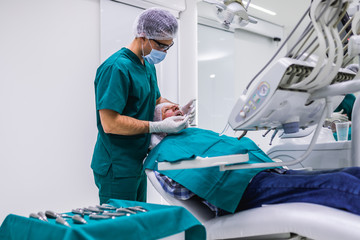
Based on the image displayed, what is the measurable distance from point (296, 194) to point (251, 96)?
1.21ft

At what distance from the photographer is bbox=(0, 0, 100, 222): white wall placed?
246 centimetres

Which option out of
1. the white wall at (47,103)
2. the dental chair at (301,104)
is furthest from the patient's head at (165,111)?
the white wall at (47,103)

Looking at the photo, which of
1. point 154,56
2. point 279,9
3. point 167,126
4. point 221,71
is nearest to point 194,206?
point 167,126

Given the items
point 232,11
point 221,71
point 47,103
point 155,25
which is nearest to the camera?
A: point 155,25

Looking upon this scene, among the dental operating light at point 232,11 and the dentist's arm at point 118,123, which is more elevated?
the dental operating light at point 232,11

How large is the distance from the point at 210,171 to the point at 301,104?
413 mm

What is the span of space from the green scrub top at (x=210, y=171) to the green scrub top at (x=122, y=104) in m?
0.18

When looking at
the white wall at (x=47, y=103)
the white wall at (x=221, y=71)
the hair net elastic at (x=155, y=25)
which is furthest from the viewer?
the white wall at (x=221, y=71)

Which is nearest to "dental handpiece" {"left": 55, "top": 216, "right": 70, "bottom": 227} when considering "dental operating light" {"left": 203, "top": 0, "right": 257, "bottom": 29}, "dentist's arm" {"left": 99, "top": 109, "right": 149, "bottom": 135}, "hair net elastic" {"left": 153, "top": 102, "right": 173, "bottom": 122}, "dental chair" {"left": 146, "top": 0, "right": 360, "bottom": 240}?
"dental chair" {"left": 146, "top": 0, "right": 360, "bottom": 240}

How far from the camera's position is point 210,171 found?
132 centimetres

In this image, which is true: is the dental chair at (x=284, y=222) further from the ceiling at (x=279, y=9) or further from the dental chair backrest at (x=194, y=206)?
the ceiling at (x=279, y=9)

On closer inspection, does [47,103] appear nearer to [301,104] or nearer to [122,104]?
[122,104]

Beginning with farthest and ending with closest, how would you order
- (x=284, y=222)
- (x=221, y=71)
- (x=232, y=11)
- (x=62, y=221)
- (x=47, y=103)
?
(x=221, y=71), (x=47, y=103), (x=232, y=11), (x=284, y=222), (x=62, y=221)

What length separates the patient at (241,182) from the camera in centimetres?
110
